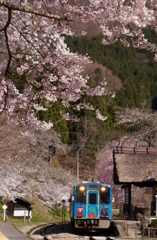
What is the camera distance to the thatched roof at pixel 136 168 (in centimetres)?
2314

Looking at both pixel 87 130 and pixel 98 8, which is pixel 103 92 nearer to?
pixel 98 8

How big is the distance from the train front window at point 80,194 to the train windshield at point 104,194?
0.77 m

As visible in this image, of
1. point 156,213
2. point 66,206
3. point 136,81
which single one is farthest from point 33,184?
point 136,81

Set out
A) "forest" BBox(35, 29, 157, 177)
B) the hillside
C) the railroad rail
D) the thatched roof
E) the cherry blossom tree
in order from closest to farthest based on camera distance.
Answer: the cherry blossom tree, the thatched roof, the railroad rail, the hillside, "forest" BBox(35, 29, 157, 177)

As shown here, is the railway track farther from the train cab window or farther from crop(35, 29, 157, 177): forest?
crop(35, 29, 157, 177): forest

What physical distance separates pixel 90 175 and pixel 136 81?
130ft

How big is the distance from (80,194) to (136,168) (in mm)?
3662

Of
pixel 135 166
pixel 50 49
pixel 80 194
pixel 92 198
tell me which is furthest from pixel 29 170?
pixel 50 49

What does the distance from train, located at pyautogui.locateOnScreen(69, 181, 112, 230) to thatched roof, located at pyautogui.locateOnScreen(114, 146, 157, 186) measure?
1807 millimetres

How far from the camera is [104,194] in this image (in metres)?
21.9

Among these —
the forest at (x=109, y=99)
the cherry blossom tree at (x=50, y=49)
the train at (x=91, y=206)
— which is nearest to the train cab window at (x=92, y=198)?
the train at (x=91, y=206)

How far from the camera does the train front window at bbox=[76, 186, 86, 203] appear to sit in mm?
21698

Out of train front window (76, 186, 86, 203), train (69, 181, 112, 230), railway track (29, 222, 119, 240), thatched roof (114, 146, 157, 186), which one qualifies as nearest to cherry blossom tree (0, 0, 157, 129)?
railway track (29, 222, 119, 240)

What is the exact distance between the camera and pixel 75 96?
9.37 m
